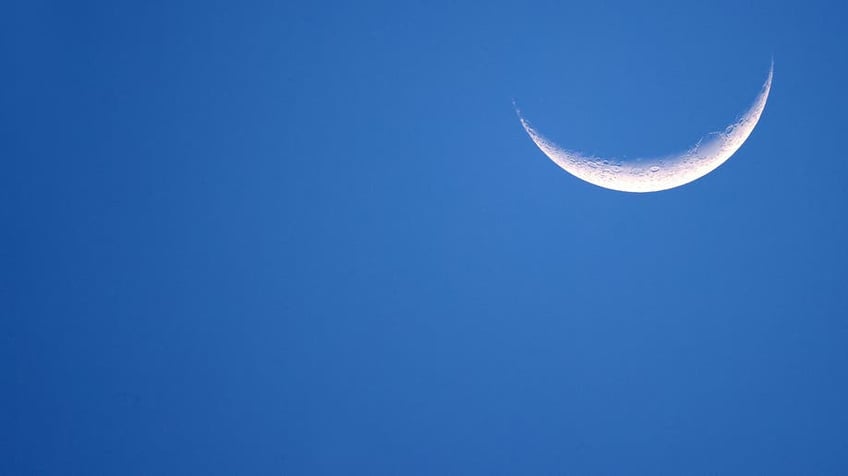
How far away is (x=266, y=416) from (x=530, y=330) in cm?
107

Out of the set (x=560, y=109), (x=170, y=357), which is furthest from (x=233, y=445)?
(x=560, y=109)

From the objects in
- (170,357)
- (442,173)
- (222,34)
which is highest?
(222,34)

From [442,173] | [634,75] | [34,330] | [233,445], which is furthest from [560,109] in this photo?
[34,330]

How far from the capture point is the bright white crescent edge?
1.87 metres

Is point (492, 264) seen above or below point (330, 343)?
above

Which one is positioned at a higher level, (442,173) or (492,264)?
(442,173)

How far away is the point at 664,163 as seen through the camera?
188 centimetres

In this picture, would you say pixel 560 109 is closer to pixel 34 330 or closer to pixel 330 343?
pixel 330 343

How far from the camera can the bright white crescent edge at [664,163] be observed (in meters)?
1.87

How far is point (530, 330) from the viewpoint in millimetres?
2121

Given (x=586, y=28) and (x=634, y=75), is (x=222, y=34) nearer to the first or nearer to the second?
(x=586, y=28)

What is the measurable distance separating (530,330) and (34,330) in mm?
1858

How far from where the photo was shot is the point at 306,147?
6.78 ft

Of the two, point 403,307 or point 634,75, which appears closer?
point 634,75
